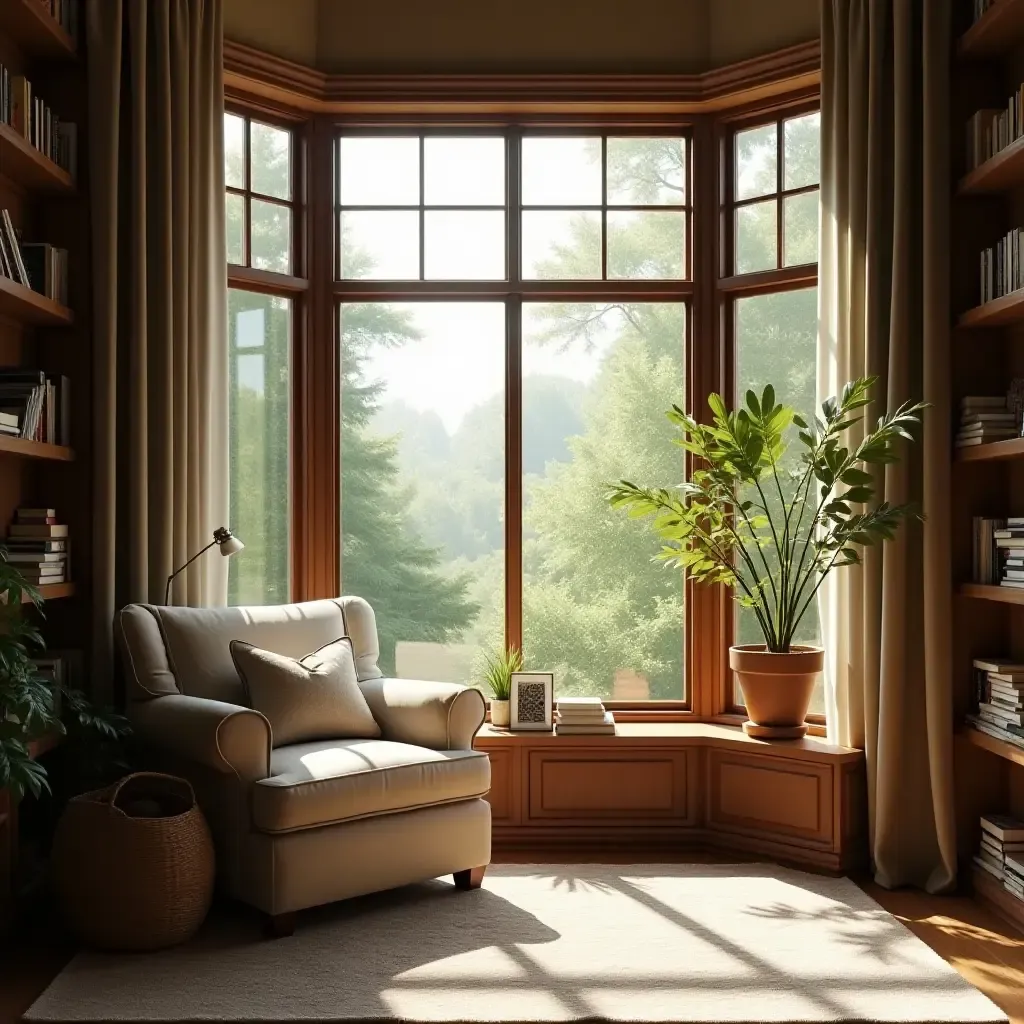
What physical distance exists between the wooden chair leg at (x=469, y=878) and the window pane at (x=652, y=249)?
250cm

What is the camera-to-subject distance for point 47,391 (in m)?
3.76

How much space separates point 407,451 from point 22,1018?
8.70 feet

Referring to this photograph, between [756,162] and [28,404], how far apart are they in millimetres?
2999

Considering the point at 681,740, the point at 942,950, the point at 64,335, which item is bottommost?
the point at 942,950

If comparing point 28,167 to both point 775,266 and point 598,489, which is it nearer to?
point 598,489

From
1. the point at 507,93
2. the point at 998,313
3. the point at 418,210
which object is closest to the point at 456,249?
the point at 418,210

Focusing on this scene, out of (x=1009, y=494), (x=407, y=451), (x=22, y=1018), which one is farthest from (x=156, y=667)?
(x=1009, y=494)

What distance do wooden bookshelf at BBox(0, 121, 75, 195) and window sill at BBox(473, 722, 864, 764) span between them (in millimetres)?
2482

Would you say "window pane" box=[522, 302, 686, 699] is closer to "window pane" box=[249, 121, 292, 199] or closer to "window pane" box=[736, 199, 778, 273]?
"window pane" box=[736, 199, 778, 273]

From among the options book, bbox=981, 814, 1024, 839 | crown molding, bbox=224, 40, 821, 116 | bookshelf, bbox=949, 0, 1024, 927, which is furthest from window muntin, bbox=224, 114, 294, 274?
book, bbox=981, 814, 1024, 839

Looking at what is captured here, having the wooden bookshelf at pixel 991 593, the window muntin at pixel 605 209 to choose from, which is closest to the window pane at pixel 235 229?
the window muntin at pixel 605 209

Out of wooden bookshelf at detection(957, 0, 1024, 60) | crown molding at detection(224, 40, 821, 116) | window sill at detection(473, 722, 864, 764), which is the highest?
crown molding at detection(224, 40, 821, 116)

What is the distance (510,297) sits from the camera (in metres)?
4.82

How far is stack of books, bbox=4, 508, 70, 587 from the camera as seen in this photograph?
12.0 ft
